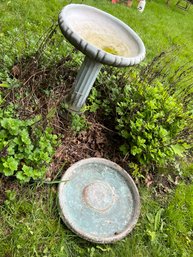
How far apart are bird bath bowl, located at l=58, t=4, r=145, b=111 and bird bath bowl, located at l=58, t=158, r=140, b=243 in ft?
2.68

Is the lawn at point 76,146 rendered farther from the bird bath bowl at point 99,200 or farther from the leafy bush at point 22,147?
the bird bath bowl at point 99,200

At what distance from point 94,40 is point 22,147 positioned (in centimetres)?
145

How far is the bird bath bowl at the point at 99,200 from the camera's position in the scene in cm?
310

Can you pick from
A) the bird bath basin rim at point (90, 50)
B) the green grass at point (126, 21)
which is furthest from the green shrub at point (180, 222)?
the green grass at point (126, 21)

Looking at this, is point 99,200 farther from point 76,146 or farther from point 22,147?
point 22,147

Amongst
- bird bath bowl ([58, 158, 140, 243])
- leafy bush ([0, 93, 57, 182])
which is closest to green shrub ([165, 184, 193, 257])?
bird bath bowl ([58, 158, 140, 243])

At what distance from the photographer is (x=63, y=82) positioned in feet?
12.9

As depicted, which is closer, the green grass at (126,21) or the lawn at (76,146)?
the lawn at (76,146)

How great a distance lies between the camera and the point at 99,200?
3322 millimetres

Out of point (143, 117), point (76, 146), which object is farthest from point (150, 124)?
point (76, 146)

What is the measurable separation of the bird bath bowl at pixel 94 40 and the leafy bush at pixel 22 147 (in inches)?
29.2

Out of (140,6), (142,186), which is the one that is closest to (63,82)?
(142,186)

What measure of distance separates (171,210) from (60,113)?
1671mm

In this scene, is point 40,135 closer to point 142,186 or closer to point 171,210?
point 142,186
